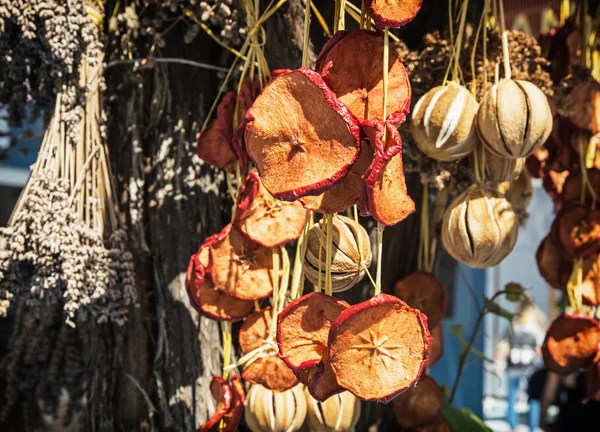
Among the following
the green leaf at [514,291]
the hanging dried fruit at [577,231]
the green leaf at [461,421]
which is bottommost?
the green leaf at [461,421]

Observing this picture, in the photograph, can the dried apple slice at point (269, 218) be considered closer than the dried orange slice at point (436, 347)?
Yes

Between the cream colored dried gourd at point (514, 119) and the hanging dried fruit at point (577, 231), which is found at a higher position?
the cream colored dried gourd at point (514, 119)

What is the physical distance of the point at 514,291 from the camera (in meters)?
1.46

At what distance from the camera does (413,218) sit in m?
1.22

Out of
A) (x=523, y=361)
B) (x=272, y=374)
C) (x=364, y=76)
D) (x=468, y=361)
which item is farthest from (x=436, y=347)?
(x=523, y=361)

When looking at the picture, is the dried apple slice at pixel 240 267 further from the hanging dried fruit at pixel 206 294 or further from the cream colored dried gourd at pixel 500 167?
the cream colored dried gourd at pixel 500 167

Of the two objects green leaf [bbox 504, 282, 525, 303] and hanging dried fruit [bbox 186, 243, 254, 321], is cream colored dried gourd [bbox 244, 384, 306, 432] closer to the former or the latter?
hanging dried fruit [bbox 186, 243, 254, 321]

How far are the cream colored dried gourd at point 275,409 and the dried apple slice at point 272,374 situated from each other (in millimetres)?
15

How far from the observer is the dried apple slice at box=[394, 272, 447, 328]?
1.10 metres

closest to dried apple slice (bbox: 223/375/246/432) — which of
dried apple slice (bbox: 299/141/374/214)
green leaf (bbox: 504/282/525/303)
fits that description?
dried apple slice (bbox: 299/141/374/214)

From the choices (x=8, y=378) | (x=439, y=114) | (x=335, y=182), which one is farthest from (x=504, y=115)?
(x=8, y=378)

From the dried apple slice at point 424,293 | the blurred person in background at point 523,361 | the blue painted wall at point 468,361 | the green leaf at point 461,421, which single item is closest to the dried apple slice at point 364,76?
the dried apple slice at point 424,293

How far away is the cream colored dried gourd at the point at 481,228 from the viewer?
92cm

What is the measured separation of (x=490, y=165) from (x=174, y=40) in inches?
23.0
